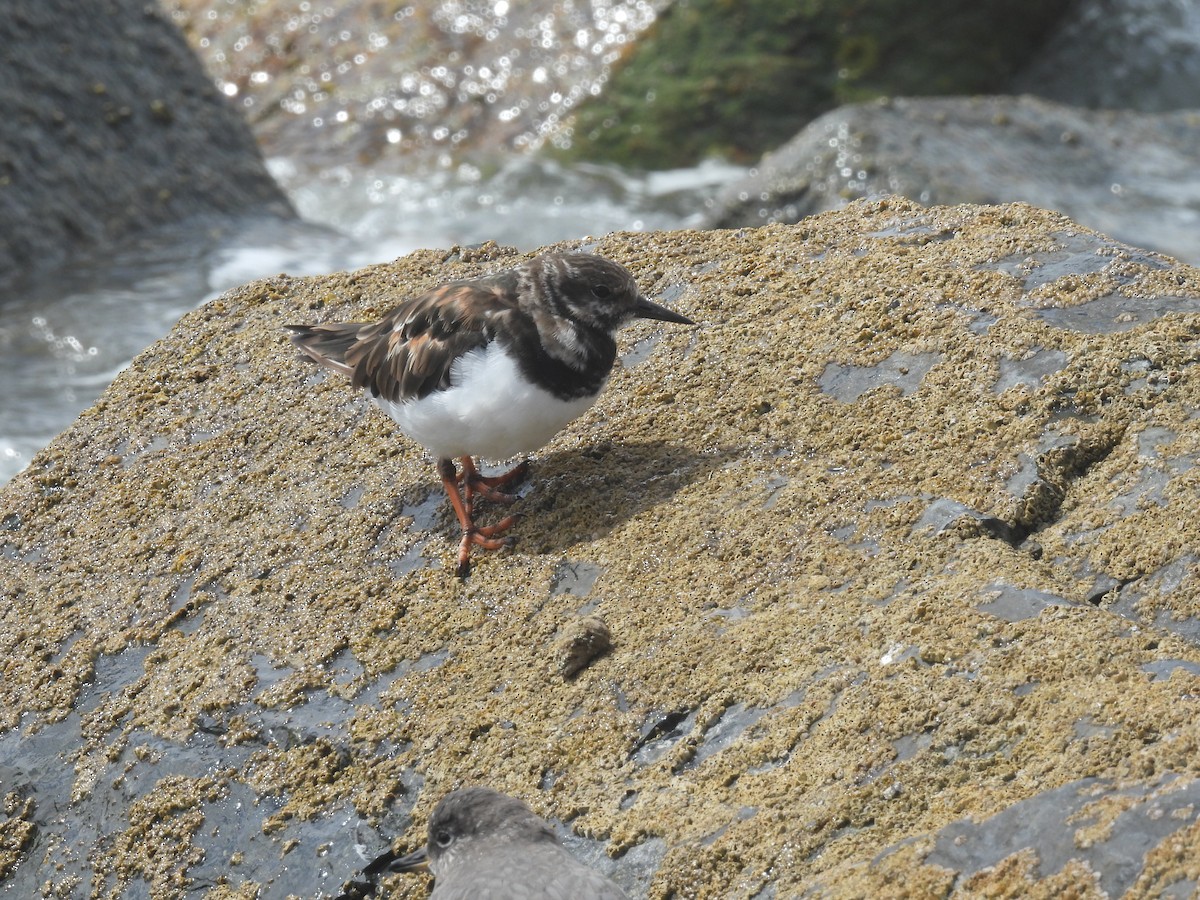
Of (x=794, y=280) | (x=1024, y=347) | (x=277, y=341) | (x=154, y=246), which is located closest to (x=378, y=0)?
(x=154, y=246)

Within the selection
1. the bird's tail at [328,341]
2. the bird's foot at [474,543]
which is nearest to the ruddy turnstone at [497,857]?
the bird's foot at [474,543]

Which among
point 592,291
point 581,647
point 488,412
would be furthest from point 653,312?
point 581,647

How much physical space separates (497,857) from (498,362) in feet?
6.32

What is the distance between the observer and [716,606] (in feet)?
A: 13.2

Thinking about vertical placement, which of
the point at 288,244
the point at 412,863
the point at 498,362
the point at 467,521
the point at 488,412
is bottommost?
→ the point at 288,244

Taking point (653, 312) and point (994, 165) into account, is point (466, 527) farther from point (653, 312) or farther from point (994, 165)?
point (994, 165)

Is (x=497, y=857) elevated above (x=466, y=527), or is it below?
below

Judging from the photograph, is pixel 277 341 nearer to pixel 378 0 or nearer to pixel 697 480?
pixel 697 480

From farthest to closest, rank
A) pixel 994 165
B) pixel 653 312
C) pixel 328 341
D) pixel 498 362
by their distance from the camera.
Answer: pixel 994 165
pixel 328 341
pixel 653 312
pixel 498 362

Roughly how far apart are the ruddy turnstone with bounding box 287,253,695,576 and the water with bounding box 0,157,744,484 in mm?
4485

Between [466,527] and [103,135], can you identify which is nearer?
[466,527]

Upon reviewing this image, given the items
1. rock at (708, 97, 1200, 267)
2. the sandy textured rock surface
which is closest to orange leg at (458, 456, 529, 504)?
the sandy textured rock surface

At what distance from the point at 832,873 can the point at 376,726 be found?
61.2 inches

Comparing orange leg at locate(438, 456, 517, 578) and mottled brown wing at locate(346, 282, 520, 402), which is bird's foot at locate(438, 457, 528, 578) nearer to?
orange leg at locate(438, 456, 517, 578)
